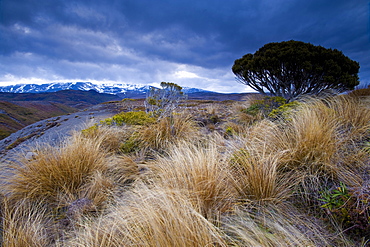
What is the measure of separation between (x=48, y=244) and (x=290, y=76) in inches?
349

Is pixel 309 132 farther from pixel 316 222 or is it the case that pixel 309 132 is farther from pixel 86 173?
pixel 86 173

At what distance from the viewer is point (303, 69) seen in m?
6.95

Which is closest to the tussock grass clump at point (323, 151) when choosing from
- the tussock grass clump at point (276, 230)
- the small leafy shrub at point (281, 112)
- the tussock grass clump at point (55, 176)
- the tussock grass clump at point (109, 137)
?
the tussock grass clump at point (276, 230)

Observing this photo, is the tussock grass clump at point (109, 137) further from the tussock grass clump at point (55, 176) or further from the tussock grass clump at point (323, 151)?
the tussock grass clump at point (323, 151)

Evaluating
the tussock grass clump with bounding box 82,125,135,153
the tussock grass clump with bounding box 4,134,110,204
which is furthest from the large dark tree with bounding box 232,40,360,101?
the tussock grass clump with bounding box 4,134,110,204

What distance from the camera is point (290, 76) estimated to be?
24.0ft

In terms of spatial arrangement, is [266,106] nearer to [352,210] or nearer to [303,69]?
[303,69]

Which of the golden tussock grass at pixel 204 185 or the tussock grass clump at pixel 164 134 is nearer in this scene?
the golden tussock grass at pixel 204 185

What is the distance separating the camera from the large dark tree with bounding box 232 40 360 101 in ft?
21.8

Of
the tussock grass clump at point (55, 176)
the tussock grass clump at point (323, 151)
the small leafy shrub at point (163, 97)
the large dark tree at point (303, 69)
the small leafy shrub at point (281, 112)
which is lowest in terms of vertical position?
the tussock grass clump at point (55, 176)

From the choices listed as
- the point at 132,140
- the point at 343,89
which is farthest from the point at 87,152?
the point at 343,89

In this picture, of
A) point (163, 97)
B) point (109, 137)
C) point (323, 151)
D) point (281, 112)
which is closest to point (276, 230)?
point (323, 151)

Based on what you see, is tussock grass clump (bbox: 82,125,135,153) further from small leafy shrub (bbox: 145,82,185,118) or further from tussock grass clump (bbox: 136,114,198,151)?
small leafy shrub (bbox: 145,82,185,118)

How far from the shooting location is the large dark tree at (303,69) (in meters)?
6.65
